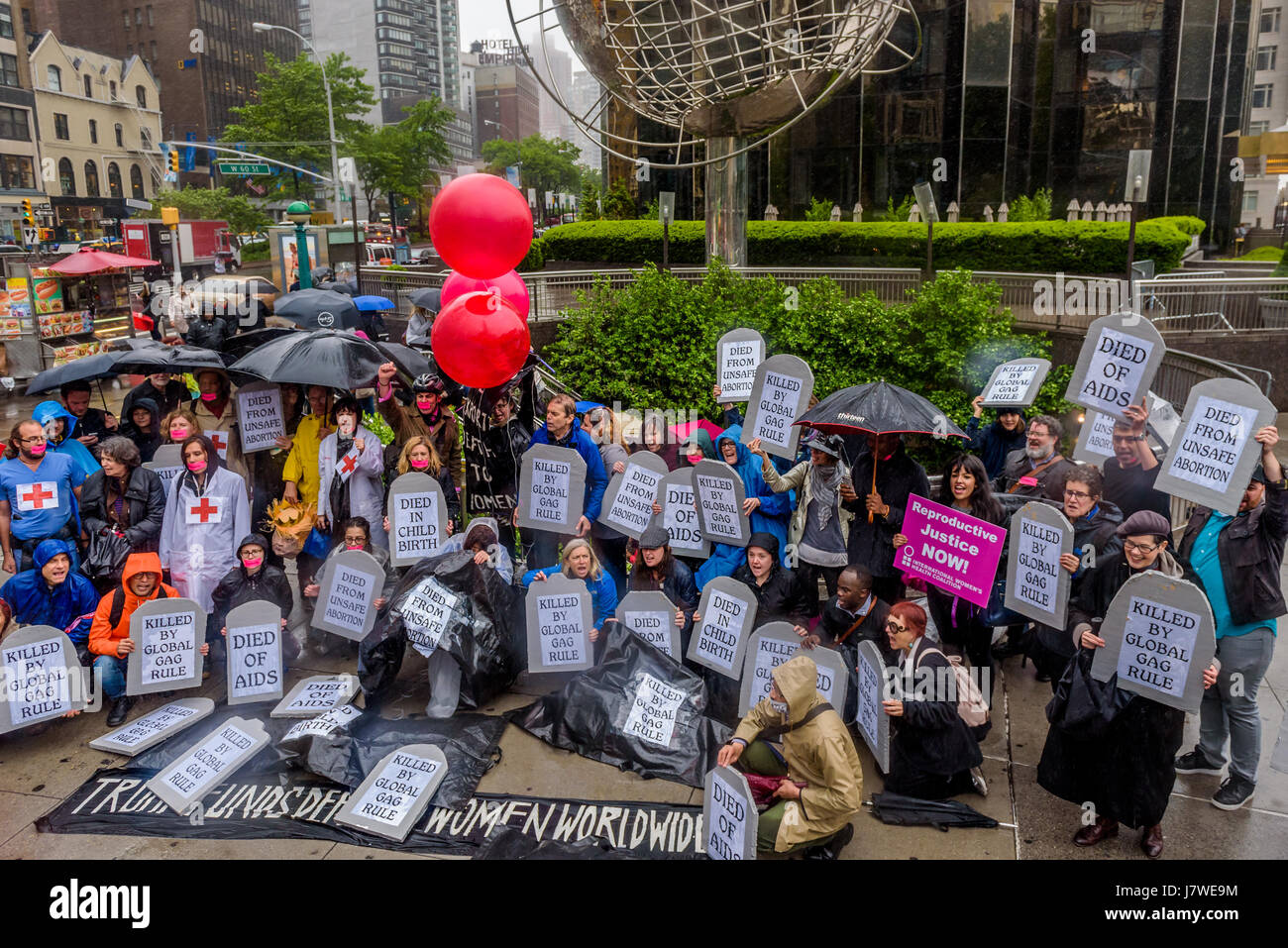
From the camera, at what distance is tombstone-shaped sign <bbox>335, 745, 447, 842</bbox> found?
16.1ft

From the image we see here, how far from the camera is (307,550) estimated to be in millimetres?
7285

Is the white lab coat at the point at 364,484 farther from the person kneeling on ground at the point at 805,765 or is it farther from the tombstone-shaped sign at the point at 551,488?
the person kneeling on ground at the point at 805,765

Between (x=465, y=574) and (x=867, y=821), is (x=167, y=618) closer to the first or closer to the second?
(x=465, y=574)

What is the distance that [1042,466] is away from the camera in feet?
21.2

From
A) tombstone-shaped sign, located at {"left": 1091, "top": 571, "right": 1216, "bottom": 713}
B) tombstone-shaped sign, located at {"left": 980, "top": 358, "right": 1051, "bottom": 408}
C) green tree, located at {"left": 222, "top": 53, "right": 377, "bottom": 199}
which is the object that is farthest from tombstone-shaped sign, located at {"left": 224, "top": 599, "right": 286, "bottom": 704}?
green tree, located at {"left": 222, "top": 53, "right": 377, "bottom": 199}

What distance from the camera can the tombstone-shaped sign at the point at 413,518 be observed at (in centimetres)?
661

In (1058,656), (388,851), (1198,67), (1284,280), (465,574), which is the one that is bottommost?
(388,851)

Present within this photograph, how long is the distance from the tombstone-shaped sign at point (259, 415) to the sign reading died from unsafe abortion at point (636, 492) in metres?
2.93

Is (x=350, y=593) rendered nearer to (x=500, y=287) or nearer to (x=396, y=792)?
(x=396, y=792)

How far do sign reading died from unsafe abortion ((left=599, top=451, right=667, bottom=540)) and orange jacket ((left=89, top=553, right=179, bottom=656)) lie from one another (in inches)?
122

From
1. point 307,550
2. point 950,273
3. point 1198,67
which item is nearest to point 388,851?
point 307,550

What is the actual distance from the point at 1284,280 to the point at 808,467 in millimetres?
12420

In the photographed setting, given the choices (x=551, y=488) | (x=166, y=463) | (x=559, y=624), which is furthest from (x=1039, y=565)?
(x=166, y=463)

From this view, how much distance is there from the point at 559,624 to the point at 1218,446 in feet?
12.6
